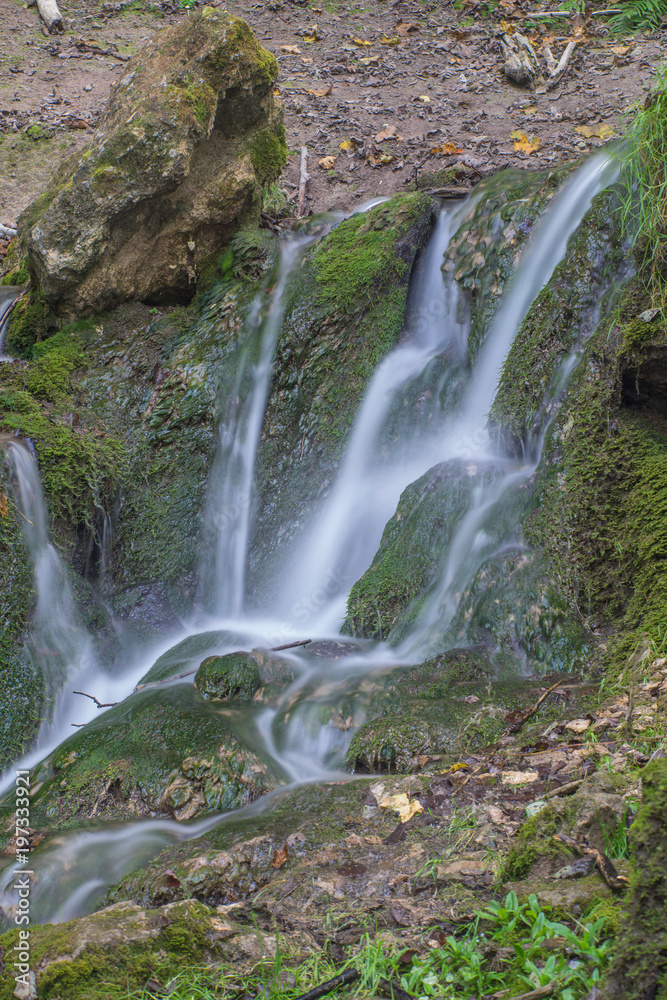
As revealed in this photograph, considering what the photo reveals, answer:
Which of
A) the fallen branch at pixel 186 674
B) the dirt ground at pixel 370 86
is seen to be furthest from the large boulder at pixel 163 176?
the fallen branch at pixel 186 674

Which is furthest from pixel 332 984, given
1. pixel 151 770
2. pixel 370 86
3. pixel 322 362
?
pixel 370 86

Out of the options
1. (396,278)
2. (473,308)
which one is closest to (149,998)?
(473,308)

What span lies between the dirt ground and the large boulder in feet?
4.98

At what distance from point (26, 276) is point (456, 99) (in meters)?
5.98

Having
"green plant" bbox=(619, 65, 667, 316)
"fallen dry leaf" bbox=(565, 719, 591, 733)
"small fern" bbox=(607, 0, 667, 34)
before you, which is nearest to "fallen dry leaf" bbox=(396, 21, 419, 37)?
"small fern" bbox=(607, 0, 667, 34)

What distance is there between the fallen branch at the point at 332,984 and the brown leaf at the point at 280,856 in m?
0.90

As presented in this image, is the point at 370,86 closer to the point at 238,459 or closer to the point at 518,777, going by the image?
the point at 238,459

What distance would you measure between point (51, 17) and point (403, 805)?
13.0 m

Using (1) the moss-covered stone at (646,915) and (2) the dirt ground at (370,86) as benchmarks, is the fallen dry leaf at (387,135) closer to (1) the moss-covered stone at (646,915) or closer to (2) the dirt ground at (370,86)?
(2) the dirt ground at (370,86)

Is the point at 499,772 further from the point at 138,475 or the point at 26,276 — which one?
the point at 26,276

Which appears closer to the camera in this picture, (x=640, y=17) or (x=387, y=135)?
(x=387, y=135)

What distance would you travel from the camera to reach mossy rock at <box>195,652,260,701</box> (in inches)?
163

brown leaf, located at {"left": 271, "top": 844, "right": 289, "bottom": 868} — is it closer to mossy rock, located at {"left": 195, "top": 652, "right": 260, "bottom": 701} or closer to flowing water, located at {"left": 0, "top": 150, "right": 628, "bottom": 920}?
flowing water, located at {"left": 0, "top": 150, "right": 628, "bottom": 920}

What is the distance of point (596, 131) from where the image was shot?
808 centimetres
